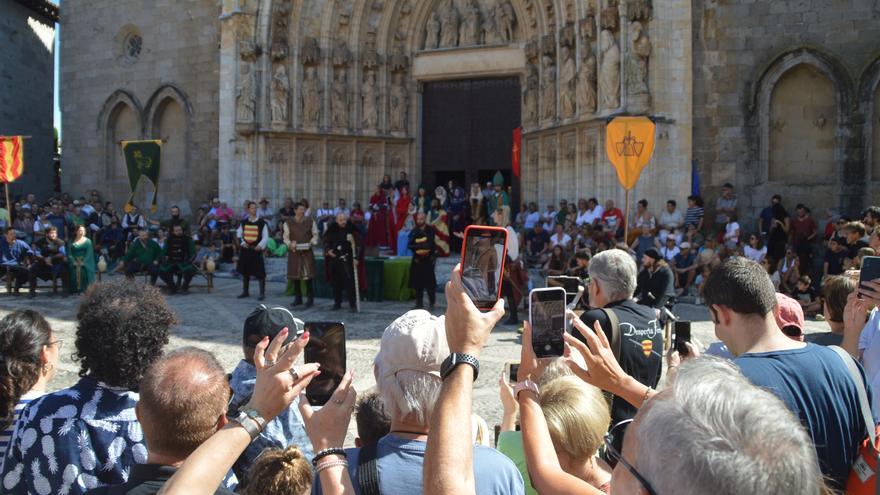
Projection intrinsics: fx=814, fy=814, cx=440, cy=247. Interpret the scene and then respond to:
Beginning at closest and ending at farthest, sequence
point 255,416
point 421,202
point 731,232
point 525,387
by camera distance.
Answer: point 255,416 < point 525,387 < point 731,232 < point 421,202

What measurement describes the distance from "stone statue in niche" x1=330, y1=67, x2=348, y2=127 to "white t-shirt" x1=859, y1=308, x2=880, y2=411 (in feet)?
53.5

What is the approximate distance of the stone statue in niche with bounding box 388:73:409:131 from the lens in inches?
762

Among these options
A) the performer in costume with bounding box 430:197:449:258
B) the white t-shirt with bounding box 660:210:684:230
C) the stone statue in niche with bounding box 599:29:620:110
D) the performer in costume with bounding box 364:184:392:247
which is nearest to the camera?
the white t-shirt with bounding box 660:210:684:230

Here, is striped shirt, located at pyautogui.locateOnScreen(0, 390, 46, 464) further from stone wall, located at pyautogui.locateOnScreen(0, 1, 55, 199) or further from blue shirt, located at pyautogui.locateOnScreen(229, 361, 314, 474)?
stone wall, located at pyautogui.locateOnScreen(0, 1, 55, 199)

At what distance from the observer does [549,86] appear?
16953 millimetres

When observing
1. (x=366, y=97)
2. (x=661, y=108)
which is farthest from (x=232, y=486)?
(x=366, y=97)

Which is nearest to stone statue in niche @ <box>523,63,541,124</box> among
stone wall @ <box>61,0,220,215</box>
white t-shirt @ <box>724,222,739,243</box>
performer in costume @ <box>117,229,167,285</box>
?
white t-shirt @ <box>724,222,739,243</box>

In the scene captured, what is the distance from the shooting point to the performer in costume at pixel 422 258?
12.6 m

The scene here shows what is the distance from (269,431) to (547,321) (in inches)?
56.6

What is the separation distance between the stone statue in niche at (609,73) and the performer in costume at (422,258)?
15.4 ft

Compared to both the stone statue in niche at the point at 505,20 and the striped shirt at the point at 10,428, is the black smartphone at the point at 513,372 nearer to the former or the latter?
the striped shirt at the point at 10,428

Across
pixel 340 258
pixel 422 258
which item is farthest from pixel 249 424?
pixel 340 258

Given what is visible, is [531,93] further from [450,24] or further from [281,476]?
[281,476]

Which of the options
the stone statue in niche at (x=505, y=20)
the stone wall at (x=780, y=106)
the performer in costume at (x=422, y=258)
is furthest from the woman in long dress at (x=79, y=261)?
the stone wall at (x=780, y=106)
